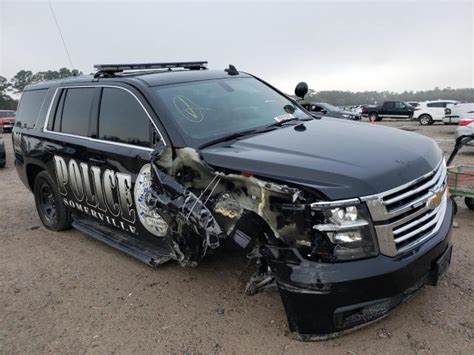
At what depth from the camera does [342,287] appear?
8.42ft

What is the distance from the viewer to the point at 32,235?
→ 575cm

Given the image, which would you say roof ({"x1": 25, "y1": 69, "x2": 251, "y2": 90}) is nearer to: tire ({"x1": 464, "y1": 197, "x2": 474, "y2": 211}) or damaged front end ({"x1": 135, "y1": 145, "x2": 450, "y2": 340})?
damaged front end ({"x1": 135, "y1": 145, "x2": 450, "y2": 340})

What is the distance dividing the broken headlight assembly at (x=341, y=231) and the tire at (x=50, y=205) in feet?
12.5

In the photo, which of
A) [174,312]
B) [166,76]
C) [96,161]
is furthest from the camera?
[96,161]

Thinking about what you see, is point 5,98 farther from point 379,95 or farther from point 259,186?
point 379,95

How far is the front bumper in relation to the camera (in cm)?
257

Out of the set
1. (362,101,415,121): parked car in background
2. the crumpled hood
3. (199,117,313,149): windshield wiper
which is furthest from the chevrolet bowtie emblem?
(362,101,415,121): parked car in background

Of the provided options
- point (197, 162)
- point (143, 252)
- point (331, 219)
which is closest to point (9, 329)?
point (143, 252)

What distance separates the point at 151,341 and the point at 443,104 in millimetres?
31203

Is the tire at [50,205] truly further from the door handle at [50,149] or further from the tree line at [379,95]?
the tree line at [379,95]

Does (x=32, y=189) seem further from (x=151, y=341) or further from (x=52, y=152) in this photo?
(x=151, y=341)

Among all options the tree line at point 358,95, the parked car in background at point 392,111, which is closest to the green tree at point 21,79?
the tree line at point 358,95

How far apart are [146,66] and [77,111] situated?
0.93 m

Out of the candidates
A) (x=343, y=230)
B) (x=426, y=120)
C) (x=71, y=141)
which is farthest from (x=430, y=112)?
(x=343, y=230)
